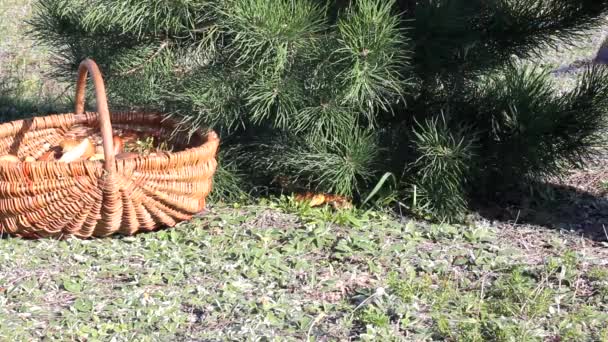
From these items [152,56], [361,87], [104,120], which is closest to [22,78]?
[152,56]

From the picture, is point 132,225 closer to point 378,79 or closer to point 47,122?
point 47,122

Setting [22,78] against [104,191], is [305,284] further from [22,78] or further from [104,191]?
[22,78]

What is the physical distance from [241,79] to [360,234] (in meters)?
0.74

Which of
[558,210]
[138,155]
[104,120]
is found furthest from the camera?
[558,210]

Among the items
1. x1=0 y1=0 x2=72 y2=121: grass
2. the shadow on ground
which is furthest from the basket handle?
the shadow on ground

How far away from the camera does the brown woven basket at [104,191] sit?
307 centimetres

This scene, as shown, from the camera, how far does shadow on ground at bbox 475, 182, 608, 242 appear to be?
11.7 ft

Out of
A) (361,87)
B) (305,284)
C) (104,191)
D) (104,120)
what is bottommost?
(305,284)

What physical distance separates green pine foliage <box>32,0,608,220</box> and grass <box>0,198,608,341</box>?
0.25 m

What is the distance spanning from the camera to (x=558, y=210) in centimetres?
373

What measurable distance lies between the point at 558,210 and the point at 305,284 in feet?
4.43

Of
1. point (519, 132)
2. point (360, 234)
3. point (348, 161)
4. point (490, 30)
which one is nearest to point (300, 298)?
point (360, 234)

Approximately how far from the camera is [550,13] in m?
3.62

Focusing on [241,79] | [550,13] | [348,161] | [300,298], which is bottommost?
[300,298]
